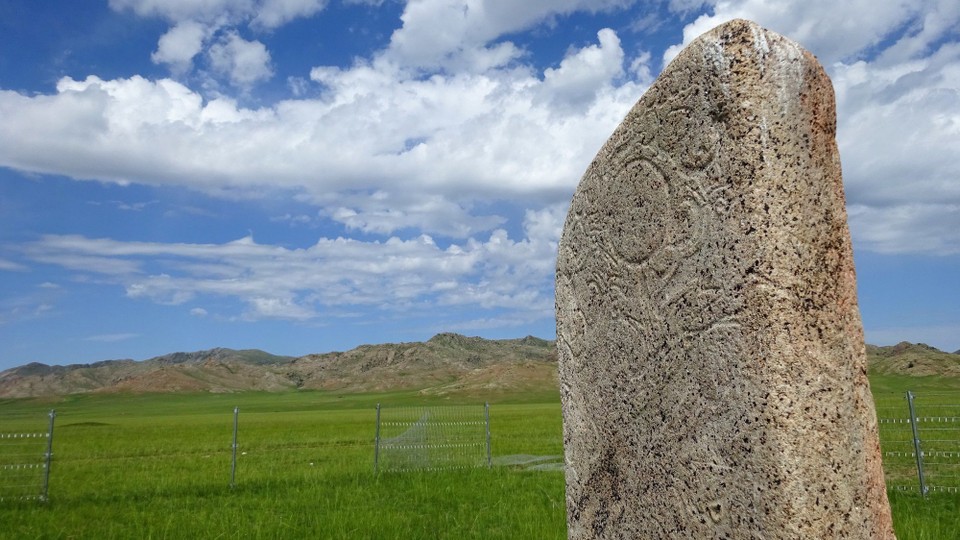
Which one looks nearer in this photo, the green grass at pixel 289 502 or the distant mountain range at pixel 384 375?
the green grass at pixel 289 502

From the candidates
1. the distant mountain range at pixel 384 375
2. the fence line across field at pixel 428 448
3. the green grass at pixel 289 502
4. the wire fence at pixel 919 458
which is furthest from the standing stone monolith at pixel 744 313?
the distant mountain range at pixel 384 375

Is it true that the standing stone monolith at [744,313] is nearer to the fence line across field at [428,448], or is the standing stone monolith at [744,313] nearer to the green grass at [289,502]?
the green grass at [289,502]

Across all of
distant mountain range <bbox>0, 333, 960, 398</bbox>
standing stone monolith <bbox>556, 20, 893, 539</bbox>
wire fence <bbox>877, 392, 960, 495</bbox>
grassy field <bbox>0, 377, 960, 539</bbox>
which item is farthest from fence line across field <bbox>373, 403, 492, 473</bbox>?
distant mountain range <bbox>0, 333, 960, 398</bbox>

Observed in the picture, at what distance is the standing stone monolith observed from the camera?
280 centimetres

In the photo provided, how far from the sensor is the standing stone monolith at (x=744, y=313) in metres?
2.80

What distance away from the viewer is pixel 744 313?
287 cm

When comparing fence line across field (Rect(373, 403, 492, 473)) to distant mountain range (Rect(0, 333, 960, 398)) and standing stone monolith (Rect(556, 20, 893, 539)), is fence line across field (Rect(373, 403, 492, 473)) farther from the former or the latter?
distant mountain range (Rect(0, 333, 960, 398))

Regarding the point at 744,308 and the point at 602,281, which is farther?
the point at 602,281

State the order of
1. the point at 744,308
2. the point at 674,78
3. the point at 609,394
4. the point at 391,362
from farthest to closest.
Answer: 1. the point at 391,362
2. the point at 609,394
3. the point at 674,78
4. the point at 744,308

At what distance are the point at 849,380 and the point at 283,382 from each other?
171735mm

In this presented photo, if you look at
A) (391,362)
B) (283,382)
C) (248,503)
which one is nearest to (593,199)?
(248,503)

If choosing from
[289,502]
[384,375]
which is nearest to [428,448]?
[289,502]

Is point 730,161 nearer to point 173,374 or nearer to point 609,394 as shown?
point 609,394

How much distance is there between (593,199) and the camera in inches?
155
